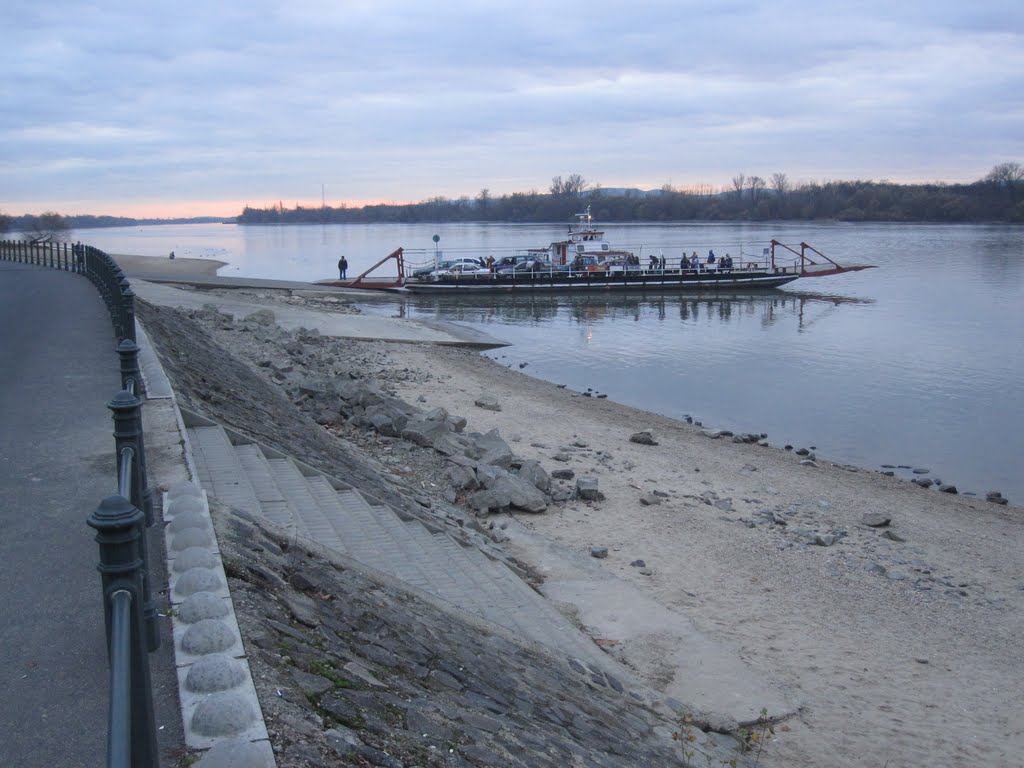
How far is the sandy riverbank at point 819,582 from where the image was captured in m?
7.41

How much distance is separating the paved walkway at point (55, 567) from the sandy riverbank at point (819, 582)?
4645mm

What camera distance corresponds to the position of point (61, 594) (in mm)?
4691

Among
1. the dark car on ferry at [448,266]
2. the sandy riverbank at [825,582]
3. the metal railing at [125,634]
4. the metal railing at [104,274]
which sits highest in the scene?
the dark car on ferry at [448,266]

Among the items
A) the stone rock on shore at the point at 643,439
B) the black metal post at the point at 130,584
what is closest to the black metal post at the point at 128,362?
the black metal post at the point at 130,584

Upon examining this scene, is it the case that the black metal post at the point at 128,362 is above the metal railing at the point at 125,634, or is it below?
above

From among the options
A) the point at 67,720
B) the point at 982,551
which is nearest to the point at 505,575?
the point at 67,720

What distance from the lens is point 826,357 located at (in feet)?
105

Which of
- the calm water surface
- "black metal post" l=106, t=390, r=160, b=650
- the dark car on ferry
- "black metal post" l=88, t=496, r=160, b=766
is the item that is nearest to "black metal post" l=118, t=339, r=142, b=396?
"black metal post" l=106, t=390, r=160, b=650

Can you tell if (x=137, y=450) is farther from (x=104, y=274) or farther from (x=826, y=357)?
(x=826, y=357)

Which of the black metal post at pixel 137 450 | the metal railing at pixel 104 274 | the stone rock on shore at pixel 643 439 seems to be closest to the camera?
the black metal post at pixel 137 450

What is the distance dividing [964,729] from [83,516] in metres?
7.04

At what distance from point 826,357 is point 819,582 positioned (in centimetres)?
2312

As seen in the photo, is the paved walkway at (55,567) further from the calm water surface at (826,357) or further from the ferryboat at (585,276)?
the ferryboat at (585,276)

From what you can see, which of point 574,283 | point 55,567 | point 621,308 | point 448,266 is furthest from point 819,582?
point 448,266
